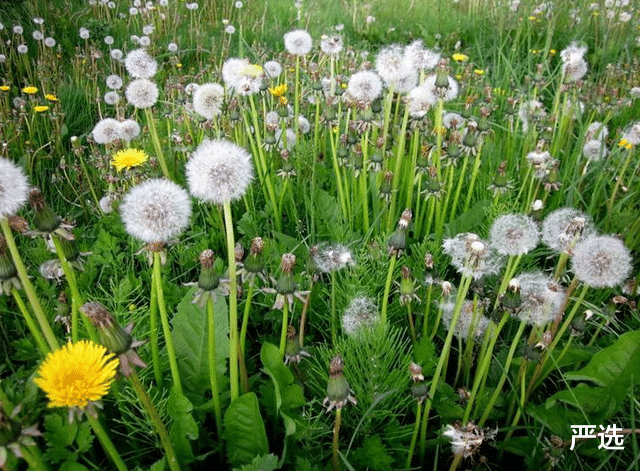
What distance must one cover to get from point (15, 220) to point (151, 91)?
111 centimetres

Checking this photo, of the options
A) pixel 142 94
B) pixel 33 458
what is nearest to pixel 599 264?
pixel 33 458

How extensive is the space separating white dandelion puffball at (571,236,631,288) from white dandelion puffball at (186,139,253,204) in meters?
0.88

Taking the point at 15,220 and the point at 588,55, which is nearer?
the point at 15,220

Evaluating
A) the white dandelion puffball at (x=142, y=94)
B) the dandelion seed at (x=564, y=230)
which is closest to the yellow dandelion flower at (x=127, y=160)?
the white dandelion puffball at (x=142, y=94)

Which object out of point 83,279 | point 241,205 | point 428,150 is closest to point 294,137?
point 241,205

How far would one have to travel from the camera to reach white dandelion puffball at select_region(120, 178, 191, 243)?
3.81ft

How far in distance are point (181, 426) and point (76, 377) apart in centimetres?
38

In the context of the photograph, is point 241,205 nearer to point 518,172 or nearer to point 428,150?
point 428,150

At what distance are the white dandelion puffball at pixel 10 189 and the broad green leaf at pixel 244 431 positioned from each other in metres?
0.64

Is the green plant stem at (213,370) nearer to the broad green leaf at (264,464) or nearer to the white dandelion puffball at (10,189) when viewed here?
the broad green leaf at (264,464)

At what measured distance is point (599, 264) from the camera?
1.38 meters

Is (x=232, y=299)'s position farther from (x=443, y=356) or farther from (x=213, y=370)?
(x=443, y=356)

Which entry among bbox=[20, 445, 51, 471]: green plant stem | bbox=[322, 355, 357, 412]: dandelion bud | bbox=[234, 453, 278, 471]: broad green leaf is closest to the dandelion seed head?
bbox=[322, 355, 357, 412]: dandelion bud

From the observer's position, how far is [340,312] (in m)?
1.71
